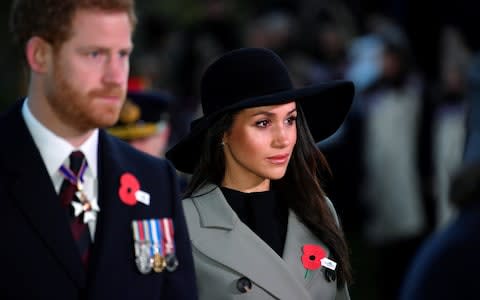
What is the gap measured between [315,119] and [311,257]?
640 millimetres

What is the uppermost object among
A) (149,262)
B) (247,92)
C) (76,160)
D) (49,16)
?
(49,16)

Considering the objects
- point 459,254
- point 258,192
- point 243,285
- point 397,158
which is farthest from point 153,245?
point 397,158

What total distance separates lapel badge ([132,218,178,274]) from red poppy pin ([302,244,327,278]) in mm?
843

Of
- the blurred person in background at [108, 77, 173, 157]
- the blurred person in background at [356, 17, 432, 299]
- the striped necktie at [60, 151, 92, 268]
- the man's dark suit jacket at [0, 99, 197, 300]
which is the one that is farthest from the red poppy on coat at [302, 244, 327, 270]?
the blurred person in background at [356, 17, 432, 299]

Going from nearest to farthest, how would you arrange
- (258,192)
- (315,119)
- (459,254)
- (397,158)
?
(459,254) < (258,192) < (315,119) < (397,158)

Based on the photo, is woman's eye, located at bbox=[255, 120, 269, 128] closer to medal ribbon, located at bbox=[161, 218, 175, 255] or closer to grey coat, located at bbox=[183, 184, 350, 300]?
grey coat, located at bbox=[183, 184, 350, 300]

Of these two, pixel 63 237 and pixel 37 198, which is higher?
pixel 37 198

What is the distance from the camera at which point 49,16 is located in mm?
4199

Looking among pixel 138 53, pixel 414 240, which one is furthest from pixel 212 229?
pixel 138 53

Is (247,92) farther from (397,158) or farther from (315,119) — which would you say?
(397,158)

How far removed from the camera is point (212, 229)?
5156 millimetres

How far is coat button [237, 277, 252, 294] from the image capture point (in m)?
4.99

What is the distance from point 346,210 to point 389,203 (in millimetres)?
1195

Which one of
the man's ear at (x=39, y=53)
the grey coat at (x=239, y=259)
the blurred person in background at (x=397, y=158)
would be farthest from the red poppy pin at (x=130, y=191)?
the blurred person in background at (x=397, y=158)
